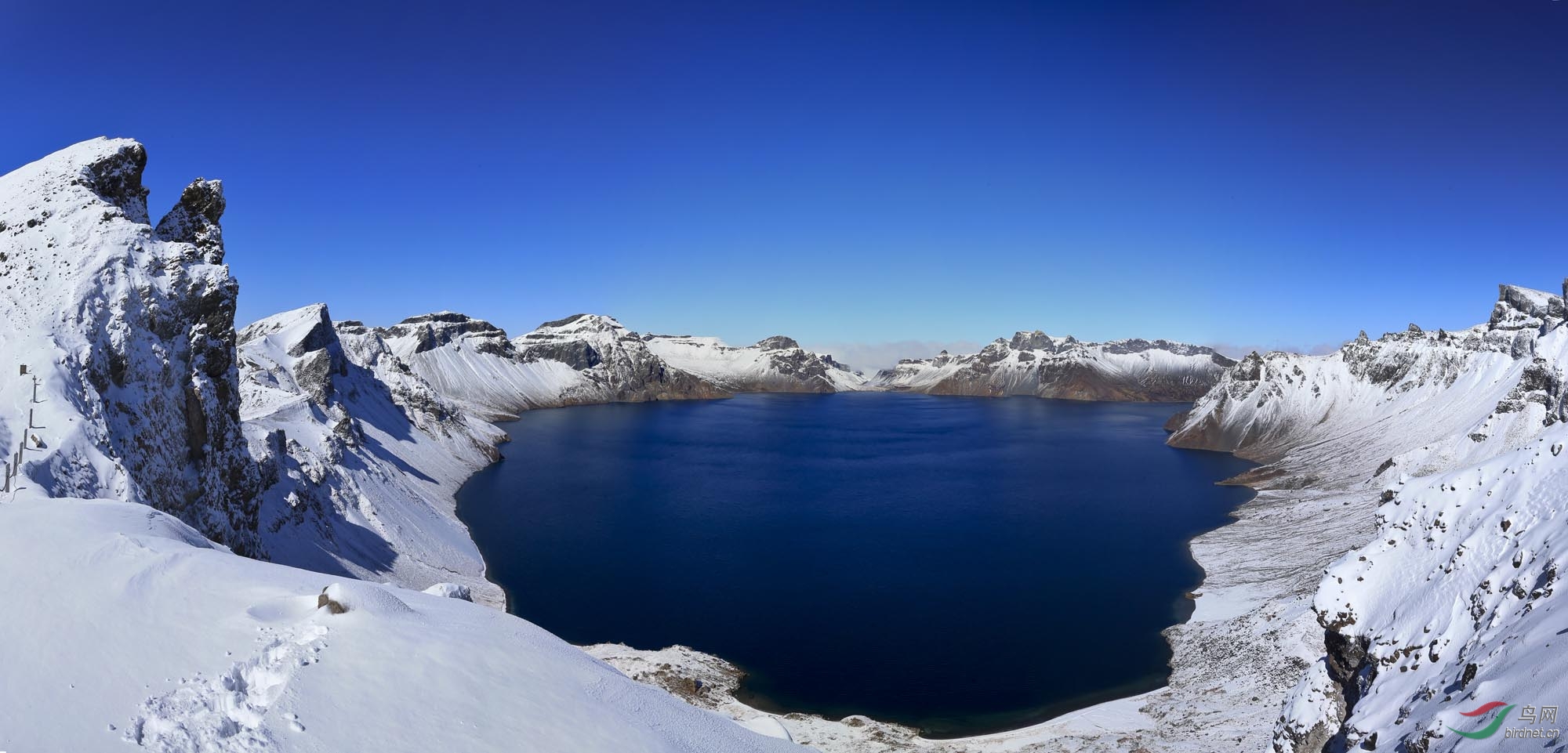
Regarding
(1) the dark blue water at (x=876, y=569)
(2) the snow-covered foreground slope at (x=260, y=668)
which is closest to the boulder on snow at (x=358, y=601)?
(2) the snow-covered foreground slope at (x=260, y=668)

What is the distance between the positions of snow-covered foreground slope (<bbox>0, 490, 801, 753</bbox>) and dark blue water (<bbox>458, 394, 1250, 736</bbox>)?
3054 centimetres

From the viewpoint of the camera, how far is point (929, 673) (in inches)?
1967

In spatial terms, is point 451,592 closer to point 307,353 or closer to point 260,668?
point 260,668

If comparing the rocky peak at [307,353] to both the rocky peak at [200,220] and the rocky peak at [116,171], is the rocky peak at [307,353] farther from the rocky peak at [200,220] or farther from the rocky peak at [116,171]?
the rocky peak at [116,171]

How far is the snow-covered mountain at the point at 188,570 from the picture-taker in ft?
46.3

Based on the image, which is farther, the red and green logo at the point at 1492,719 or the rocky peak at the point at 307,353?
the rocky peak at the point at 307,353

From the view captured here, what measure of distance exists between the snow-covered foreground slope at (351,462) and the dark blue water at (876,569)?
5573 millimetres

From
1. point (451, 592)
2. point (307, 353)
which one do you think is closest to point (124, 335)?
point (451, 592)

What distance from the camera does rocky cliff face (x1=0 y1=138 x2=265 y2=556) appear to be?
1248 inches

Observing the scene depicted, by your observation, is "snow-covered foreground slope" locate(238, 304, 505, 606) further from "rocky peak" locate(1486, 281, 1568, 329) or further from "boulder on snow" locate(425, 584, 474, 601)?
"rocky peak" locate(1486, 281, 1568, 329)

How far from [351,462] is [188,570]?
64728mm

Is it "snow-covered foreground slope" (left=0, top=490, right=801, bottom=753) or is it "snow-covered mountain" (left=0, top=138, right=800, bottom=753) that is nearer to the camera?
"snow-covered foreground slope" (left=0, top=490, right=801, bottom=753)

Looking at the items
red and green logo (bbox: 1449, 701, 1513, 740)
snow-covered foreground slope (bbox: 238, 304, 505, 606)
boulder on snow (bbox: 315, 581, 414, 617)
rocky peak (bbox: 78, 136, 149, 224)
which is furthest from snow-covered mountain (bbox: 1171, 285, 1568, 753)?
rocky peak (bbox: 78, 136, 149, 224)

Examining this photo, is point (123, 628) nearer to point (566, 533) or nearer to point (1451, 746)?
point (1451, 746)
